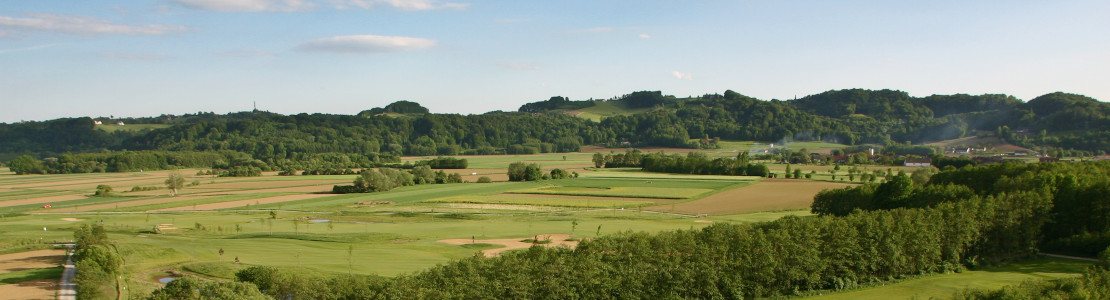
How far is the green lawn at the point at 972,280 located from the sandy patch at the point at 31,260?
36307 millimetres

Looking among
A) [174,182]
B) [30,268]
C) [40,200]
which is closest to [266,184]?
[174,182]

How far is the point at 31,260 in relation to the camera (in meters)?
38.5

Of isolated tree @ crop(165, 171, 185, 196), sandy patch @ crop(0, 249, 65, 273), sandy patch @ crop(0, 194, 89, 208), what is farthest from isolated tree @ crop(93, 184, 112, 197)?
sandy patch @ crop(0, 249, 65, 273)

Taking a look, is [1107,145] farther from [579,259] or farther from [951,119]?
[579,259]

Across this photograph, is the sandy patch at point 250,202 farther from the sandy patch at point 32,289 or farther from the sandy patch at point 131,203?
the sandy patch at point 32,289

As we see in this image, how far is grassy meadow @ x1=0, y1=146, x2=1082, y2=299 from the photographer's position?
38094mm

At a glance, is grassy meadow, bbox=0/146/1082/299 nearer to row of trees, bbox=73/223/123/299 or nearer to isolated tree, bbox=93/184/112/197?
row of trees, bbox=73/223/123/299

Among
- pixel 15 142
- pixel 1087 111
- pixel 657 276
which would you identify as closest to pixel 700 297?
pixel 657 276

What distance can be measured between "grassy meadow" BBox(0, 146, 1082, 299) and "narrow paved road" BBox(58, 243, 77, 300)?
85 centimetres

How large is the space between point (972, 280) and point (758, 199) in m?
37.8

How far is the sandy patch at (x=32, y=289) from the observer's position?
30.2 metres

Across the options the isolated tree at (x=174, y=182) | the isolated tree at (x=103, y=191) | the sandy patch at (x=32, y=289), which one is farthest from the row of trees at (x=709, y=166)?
the sandy patch at (x=32, y=289)

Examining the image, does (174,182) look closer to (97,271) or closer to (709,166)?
(97,271)

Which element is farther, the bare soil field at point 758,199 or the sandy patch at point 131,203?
the sandy patch at point 131,203
